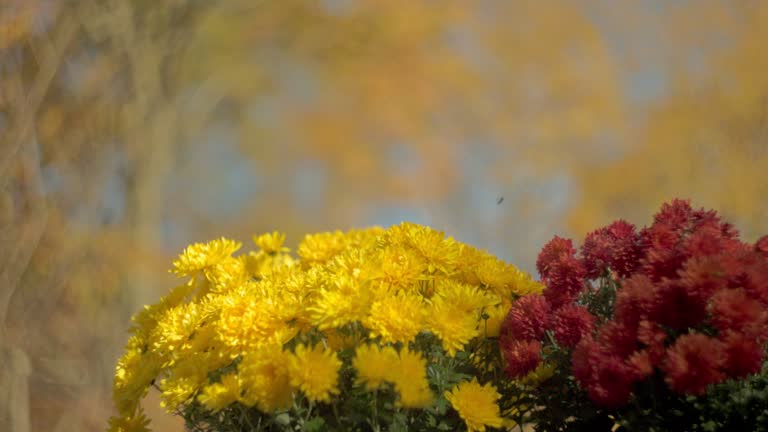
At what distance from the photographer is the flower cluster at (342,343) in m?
0.89

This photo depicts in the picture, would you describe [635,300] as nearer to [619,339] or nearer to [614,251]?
[619,339]

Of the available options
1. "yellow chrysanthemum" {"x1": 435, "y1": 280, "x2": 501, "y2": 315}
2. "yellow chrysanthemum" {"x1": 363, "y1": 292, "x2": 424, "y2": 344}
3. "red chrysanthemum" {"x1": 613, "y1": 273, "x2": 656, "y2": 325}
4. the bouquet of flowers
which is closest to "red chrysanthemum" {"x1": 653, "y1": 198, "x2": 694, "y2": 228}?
the bouquet of flowers

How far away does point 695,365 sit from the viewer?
86 cm

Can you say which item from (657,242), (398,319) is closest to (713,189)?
(657,242)

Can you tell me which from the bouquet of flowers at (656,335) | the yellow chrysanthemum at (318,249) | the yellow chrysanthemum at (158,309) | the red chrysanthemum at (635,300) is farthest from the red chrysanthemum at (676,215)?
the yellow chrysanthemum at (158,309)

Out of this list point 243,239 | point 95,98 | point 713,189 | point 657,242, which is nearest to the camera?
point 657,242

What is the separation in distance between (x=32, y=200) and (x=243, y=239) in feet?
3.20

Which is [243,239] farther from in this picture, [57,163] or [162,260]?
[57,163]

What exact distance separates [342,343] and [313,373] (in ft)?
0.47

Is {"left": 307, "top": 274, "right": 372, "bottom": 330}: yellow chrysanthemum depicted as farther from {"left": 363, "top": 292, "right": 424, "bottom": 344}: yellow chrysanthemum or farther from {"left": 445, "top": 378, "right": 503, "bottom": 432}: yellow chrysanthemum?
{"left": 445, "top": 378, "right": 503, "bottom": 432}: yellow chrysanthemum

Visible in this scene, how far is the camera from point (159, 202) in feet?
7.75

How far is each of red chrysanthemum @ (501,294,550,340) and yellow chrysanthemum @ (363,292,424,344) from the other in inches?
7.3

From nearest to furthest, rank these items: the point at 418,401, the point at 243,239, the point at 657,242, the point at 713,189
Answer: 1. the point at 418,401
2. the point at 657,242
3. the point at 713,189
4. the point at 243,239

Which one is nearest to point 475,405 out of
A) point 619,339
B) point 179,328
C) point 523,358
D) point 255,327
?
point 523,358
